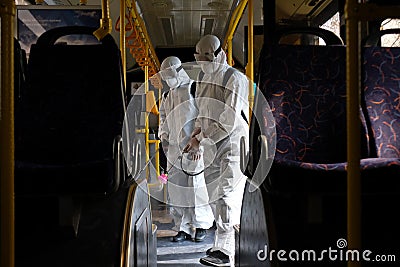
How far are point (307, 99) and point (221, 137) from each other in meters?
1.35

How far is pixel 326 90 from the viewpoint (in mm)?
1968

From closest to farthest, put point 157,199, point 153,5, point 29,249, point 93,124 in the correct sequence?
point 29,249 → point 93,124 → point 157,199 → point 153,5

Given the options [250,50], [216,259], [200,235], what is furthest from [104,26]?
[200,235]

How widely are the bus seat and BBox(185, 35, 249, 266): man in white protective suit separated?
1179 millimetres

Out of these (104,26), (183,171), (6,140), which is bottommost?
(183,171)

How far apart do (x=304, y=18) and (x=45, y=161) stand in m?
3.86

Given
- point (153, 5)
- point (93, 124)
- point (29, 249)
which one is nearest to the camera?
point (29, 249)

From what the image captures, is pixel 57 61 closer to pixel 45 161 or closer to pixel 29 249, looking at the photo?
pixel 45 161

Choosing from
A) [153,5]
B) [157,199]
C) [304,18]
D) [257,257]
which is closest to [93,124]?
[257,257]

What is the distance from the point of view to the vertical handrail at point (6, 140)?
0.94 meters

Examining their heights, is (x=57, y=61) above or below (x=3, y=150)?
above

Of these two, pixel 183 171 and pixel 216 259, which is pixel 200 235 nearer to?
pixel 183 171

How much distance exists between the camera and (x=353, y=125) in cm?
96

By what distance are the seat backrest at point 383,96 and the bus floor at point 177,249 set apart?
180 centimetres
